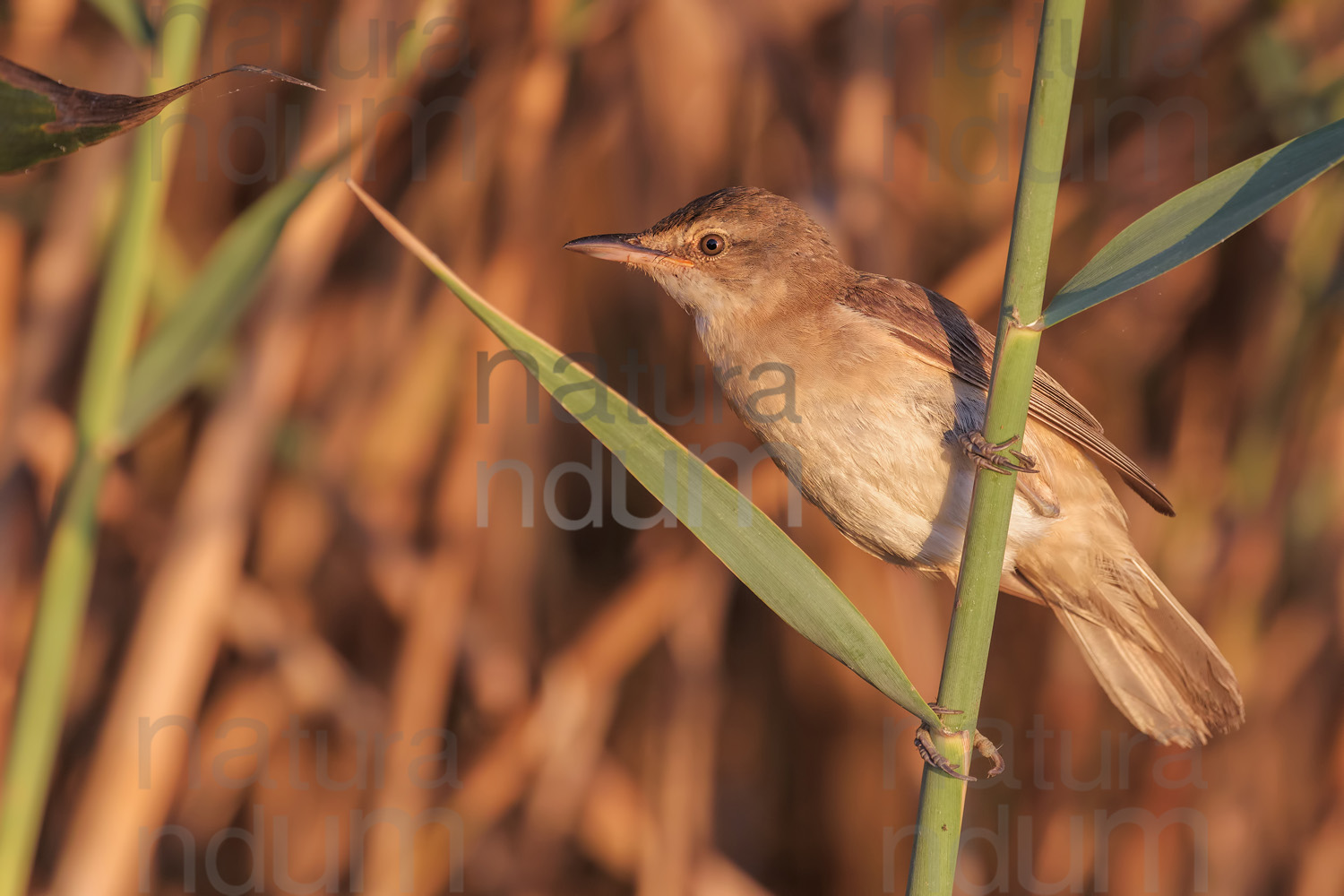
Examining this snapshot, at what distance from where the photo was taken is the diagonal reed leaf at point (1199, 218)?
3.22ft

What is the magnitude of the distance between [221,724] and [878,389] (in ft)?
7.26

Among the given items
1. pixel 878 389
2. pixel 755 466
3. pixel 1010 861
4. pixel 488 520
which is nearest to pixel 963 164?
pixel 755 466

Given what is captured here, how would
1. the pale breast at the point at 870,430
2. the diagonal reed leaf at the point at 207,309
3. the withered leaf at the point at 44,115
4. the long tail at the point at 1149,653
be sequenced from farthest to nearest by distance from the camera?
the long tail at the point at 1149,653 → the pale breast at the point at 870,430 → the diagonal reed leaf at the point at 207,309 → the withered leaf at the point at 44,115

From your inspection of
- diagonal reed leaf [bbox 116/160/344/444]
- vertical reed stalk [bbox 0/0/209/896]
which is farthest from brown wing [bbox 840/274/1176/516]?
vertical reed stalk [bbox 0/0/209/896]

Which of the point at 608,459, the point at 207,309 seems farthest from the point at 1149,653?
the point at 207,309

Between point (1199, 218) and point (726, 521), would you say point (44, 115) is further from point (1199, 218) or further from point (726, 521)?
point (1199, 218)

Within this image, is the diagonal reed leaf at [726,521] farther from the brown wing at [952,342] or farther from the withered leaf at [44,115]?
the brown wing at [952,342]

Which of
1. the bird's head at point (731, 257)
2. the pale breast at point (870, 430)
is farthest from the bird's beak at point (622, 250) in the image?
the pale breast at point (870, 430)

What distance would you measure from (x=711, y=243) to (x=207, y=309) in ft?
3.06

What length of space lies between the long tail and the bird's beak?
1.00 meters

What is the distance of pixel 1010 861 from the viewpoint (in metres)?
2.92

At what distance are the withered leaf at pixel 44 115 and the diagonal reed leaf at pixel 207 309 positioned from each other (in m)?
0.51

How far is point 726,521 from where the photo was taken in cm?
112

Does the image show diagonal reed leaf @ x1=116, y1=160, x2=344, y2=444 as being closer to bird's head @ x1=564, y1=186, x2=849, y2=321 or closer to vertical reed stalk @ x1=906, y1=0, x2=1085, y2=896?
bird's head @ x1=564, y1=186, x2=849, y2=321
